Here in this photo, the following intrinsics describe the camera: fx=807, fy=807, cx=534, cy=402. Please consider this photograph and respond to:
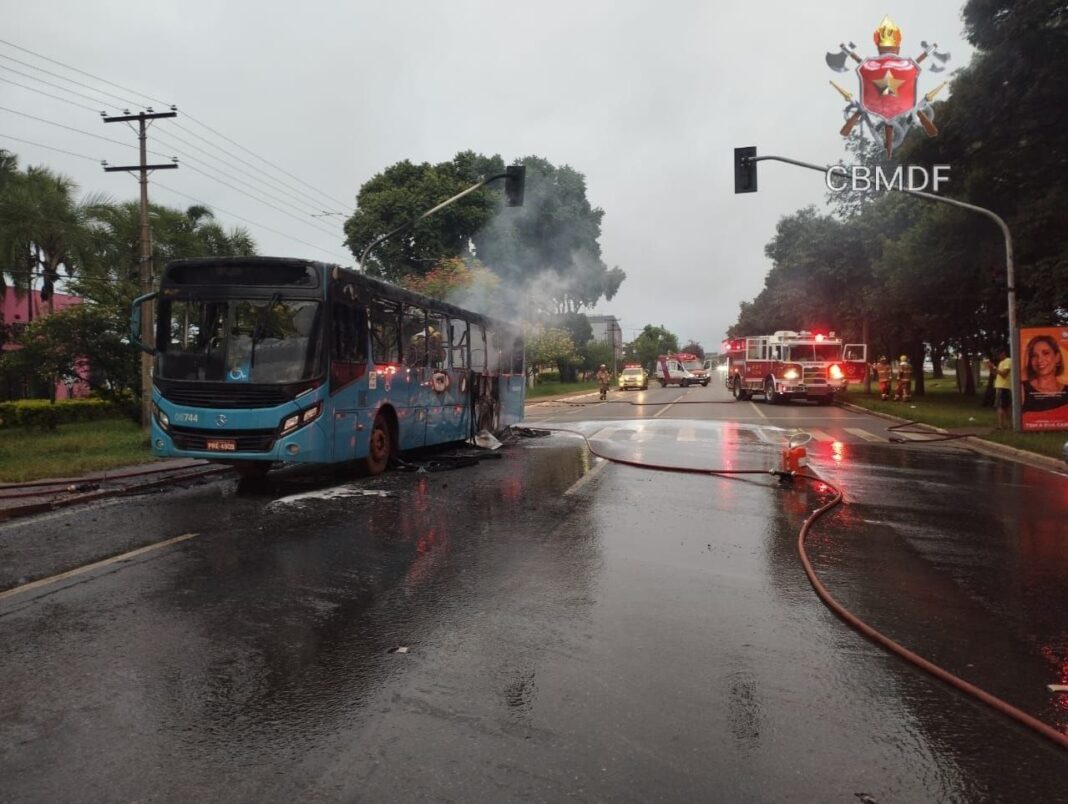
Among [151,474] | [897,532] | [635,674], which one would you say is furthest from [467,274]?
[635,674]

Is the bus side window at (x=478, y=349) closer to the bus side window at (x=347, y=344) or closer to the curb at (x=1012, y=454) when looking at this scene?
the bus side window at (x=347, y=344)

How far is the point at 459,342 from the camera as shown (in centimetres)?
1562

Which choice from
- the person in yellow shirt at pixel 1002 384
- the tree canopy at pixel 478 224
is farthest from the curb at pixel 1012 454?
Result: the tree canopy at pixel 478 224

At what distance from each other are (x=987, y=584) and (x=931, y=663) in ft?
6.84

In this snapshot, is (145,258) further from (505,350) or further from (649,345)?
(649,345)

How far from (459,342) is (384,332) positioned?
11.3ft

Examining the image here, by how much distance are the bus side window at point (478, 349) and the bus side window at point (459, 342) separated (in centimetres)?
47

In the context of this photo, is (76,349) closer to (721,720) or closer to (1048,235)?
(721,720)

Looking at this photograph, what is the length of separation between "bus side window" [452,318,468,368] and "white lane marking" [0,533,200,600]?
8.21 meters

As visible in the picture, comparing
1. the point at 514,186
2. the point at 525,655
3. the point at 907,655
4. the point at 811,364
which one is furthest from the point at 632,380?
the point at 525,655

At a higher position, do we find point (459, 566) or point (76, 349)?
point (76, 349)

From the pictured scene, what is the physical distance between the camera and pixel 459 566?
6.41 meters

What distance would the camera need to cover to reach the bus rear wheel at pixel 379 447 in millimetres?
11914

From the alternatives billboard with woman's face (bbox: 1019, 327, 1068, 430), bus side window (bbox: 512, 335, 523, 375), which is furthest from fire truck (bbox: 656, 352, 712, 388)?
billboard with woman's face (bbox: 1019, 327, 1068, 430)
